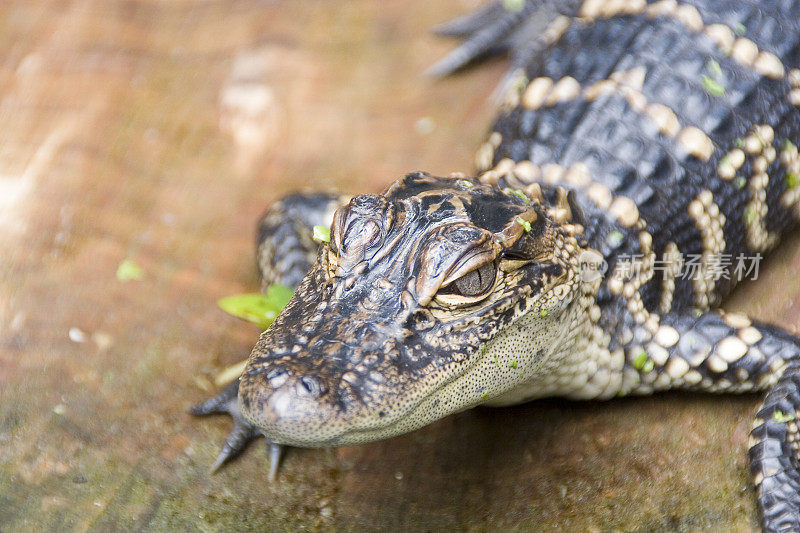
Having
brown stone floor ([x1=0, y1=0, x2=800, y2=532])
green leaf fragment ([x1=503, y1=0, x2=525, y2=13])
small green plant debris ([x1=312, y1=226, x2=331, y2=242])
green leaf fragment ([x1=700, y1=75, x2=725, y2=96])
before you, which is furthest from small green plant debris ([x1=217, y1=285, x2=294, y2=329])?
green leaf fragment ([x1=503, y1=0, x2=525, y2=13])

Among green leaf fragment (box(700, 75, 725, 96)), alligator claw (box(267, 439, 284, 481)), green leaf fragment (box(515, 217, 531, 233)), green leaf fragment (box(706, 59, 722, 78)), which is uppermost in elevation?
green leaf fragment (box(706, 59, 722, 78))

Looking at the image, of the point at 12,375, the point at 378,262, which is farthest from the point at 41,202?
the point at 378,262

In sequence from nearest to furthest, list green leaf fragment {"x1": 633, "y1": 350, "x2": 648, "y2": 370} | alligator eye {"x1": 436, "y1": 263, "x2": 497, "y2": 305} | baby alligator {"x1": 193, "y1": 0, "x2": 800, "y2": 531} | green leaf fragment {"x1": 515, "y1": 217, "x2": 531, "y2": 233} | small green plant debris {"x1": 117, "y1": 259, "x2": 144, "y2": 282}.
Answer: baby alligator {"x1": 193, "y1": 0, "x2": 800, "y2": 531} < alligator eye {"x1": 436, "y1": 263, "x2": 497, "y2": 305} < green leaf fragment {"x1": 515, "y1": 217, "x2": 531, "y2": 233} < green leaf fragment {"x1": 633, "y1": 350, "x2": 648, "y2": 370} < small green plant debris {"x1": 117, "y1": 259, "x2": 144, "y2": 282}

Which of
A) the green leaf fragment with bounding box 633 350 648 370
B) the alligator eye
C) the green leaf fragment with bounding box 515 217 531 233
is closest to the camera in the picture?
the alligator eye

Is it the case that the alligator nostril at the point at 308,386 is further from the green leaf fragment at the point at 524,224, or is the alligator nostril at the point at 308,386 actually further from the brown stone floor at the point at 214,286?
the green leaf fragment at the point at 524,224

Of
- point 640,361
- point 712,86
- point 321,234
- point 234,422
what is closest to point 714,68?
point 712,86

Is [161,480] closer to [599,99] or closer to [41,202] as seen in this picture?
[41,202]

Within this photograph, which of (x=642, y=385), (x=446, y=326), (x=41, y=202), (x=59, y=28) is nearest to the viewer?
(x=446, y=326)

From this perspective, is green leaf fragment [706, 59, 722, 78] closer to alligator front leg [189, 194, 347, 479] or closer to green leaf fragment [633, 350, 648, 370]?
green leaf fragment [633, 350, 648, 370]
